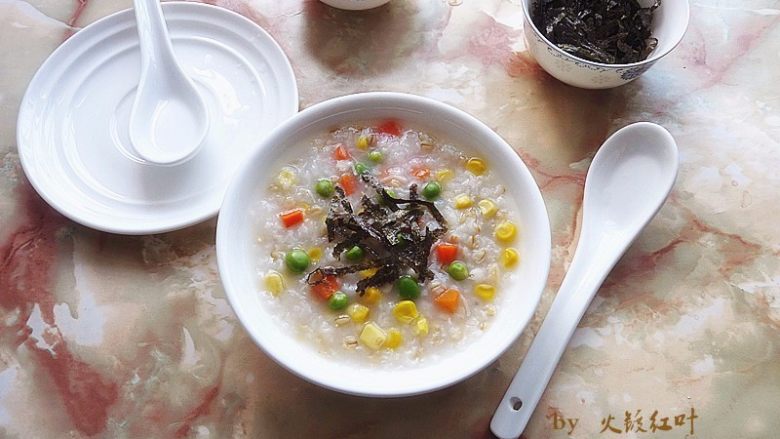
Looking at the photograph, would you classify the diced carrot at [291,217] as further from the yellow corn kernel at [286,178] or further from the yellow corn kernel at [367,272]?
the yellow corn kernel at [367,272]

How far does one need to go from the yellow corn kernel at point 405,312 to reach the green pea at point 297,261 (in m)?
0.20

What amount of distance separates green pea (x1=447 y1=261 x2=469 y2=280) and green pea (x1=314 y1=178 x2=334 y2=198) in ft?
0.94

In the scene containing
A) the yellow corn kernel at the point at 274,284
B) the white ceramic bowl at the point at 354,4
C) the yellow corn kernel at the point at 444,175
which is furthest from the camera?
the white ceramic bowl at the point at 354,4

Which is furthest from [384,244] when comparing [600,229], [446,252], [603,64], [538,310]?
[603,64]

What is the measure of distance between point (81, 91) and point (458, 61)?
2.97 feet

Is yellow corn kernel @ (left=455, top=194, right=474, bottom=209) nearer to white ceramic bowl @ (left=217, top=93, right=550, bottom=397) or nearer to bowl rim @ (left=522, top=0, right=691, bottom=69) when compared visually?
white ceramic bowl @ (left=217, top=93, right=550, bottom=397)

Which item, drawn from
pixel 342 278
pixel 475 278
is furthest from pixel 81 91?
pixel 475 278

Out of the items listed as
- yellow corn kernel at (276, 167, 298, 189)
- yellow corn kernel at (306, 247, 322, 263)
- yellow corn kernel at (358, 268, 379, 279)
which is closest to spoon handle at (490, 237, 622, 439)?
yellow corn kernel at (358, 268, 379, 279)

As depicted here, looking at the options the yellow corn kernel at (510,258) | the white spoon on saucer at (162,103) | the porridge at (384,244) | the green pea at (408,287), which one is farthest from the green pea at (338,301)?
the white spoon on saucer at (162,103)

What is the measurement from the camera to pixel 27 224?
1.63 metres

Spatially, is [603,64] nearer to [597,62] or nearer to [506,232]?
[597,62]

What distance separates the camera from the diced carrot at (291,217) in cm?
148

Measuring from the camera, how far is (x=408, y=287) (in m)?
1.40

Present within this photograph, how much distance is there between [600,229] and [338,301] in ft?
1.94
